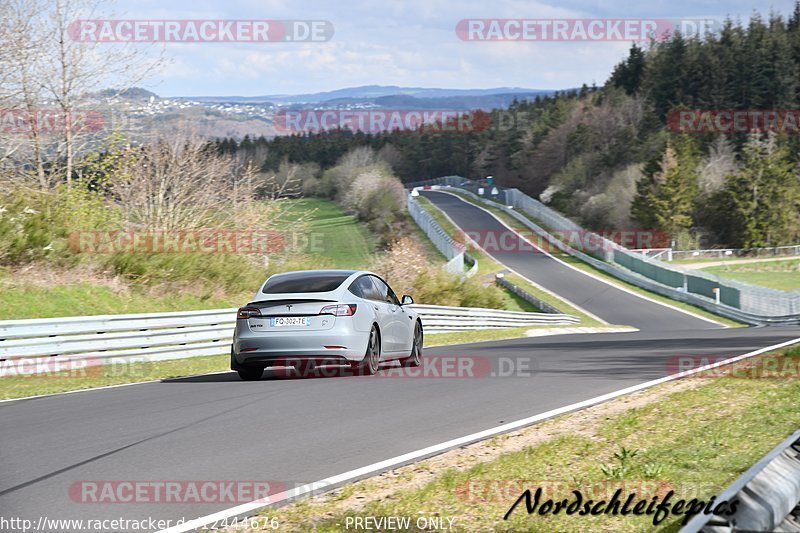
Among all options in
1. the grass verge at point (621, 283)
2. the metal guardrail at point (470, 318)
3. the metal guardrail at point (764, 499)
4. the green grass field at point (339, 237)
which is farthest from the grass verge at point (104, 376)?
the green grass field at point (339, 237)

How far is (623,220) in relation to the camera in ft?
326

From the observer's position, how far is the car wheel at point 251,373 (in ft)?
44.8

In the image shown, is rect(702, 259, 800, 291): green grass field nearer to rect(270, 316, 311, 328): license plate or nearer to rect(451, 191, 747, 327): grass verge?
rect(451, 191, 747, 327): grass verge

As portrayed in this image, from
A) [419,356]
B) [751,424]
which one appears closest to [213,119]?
[419,356]

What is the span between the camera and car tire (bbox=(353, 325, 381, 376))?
13602 mm

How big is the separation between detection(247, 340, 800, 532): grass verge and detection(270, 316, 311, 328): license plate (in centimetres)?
457

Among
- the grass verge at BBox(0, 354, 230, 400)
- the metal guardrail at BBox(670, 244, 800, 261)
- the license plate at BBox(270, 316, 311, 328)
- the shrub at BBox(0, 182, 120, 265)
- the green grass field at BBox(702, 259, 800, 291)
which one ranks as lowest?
the green grass field at BBox(702, 259, 800, 291)

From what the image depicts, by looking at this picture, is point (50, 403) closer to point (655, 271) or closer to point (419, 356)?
point (419, 356)

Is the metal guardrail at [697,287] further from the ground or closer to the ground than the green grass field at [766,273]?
further from the ground

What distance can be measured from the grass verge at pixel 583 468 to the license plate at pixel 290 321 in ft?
15.0

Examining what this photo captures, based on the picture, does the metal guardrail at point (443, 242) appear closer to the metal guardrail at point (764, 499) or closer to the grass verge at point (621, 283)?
the grass verge at point (621, 283)

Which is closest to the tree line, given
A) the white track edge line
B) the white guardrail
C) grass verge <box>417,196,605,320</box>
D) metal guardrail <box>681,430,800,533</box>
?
grass verge <box>417,196,605,320</box>

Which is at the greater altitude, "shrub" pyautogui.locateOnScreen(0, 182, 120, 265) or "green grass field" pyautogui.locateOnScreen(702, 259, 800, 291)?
"shrub" pyautogui.locateOnScreen(0, 182, 120, 265)

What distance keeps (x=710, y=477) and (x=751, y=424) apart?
242 cm
